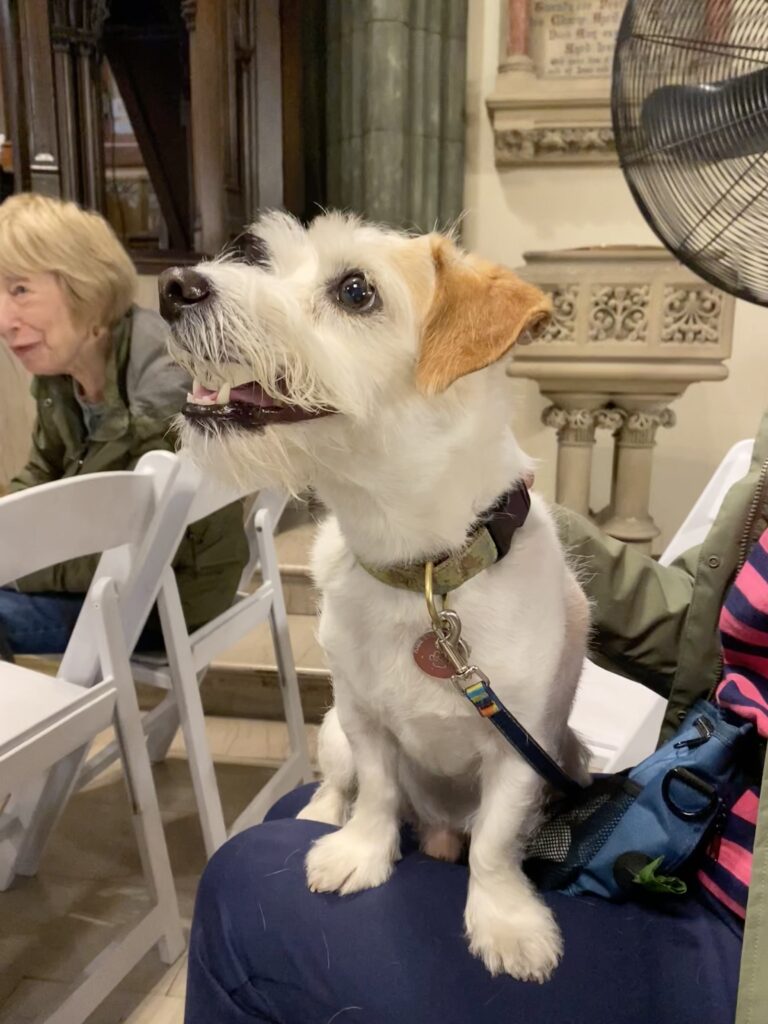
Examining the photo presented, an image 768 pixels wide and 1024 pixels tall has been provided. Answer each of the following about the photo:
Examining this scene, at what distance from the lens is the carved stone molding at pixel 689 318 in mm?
2213

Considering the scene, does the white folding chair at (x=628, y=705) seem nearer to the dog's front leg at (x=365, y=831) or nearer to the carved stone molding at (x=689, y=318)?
the dog's front leg at (x=365, y=831)

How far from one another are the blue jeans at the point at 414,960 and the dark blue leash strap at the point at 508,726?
119 millimetres

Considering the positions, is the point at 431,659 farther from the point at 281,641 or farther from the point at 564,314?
the point at 564,314

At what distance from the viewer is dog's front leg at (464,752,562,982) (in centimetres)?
68

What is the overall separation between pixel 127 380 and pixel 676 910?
1331 millimetres

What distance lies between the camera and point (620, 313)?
2.25 meters

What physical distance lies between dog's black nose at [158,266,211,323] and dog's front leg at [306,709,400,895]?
17.9 inches

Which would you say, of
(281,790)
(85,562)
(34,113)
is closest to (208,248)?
(34,113)

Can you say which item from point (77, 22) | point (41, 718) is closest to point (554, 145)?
point (77, 22)

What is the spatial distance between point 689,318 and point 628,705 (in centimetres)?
129

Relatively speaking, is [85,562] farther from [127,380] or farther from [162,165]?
[162,165]

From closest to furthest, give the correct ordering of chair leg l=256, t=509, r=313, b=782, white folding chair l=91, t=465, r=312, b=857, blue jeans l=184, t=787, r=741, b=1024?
1. blue jeans l=184, t=787, r=741, b=1024
2. white folding chair l=91, t=465, r=312, b=857
3. chair leg l=256, t=509, r=313, b=782

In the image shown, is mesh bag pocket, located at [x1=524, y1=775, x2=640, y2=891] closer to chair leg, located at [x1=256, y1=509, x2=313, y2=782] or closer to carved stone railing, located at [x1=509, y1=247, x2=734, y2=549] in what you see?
→ chair leg, located at [x1=256, y1=509, x2=313, y2=782]

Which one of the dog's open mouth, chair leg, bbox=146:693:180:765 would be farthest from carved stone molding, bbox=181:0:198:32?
the dog's open mouth
